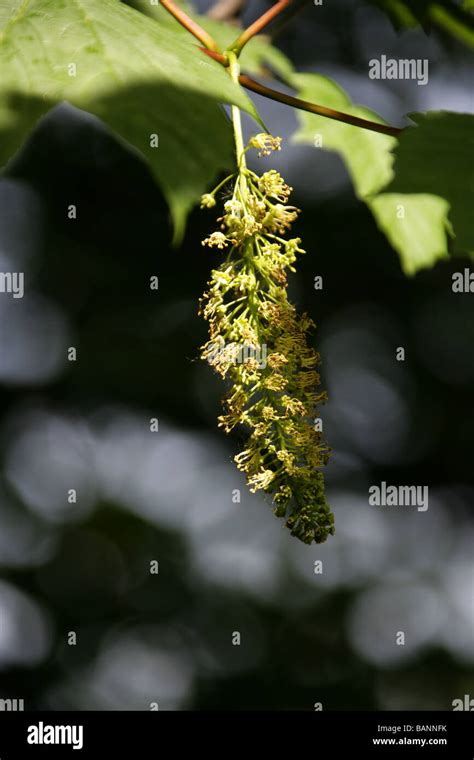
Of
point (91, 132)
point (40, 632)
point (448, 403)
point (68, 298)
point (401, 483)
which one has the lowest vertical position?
point (40, 632)

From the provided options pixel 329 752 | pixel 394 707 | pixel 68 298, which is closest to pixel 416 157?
pixel 329 752

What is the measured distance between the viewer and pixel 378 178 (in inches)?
43.8

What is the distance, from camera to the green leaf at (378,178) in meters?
1.10

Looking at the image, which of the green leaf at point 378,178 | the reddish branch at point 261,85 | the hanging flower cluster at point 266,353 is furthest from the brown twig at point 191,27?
the green leaf at point 378,178

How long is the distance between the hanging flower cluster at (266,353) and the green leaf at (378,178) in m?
0.36

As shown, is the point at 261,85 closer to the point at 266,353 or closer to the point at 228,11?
the point at 266,353

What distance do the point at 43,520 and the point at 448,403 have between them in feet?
5.39

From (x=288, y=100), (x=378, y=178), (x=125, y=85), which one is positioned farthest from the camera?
(x=378, y=178)

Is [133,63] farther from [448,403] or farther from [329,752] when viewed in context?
[448,403]

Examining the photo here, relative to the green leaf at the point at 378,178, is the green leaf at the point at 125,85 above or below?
below

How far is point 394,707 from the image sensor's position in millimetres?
3287

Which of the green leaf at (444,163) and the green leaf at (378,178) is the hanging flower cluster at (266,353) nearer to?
the green leaf at (444,163)

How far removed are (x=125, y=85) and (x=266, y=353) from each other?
10.4 inches

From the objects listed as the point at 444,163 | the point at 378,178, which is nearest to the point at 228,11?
the point at 378,178
